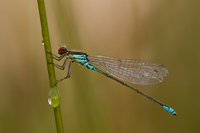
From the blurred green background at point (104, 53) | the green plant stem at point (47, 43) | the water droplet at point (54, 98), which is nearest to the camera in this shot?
the green plant stem at point (47, 43)

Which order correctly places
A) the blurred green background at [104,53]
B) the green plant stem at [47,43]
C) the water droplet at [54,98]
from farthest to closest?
the blurred green background at [104,53] → the water droplet at [54,98] → the green plant stem at [47,43]

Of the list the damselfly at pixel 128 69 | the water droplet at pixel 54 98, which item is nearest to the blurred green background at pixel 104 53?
the damselfly at pixel 128 69

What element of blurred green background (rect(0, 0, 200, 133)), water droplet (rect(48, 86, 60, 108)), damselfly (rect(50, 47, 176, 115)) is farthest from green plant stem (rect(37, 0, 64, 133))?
damselfly (rect(50, 47, 176, 115))

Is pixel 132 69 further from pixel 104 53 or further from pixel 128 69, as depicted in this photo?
pixel 104 53

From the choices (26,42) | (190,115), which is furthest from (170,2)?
(26,42)

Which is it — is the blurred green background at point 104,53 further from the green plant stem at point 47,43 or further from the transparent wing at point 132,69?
the green plant stem at point 47,43

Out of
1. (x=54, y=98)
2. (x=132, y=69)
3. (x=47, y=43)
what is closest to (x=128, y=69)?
(x=132, y=69)

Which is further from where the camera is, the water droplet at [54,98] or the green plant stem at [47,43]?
the water droplet at [54,98]
